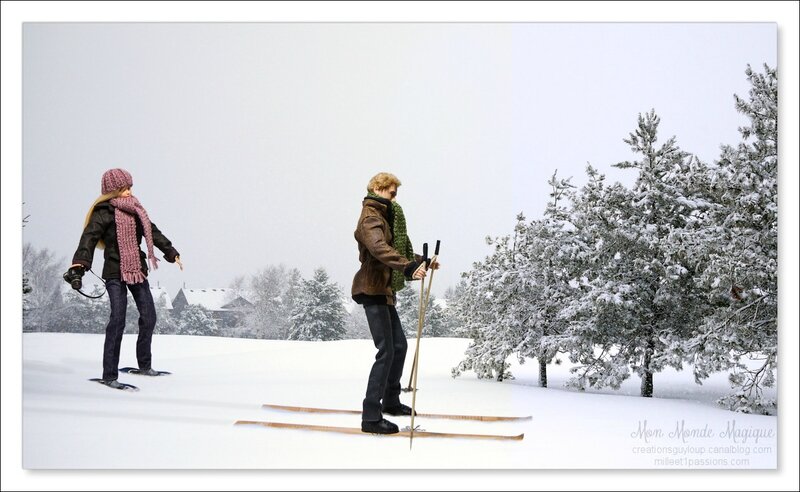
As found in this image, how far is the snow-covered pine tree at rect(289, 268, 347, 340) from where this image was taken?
732 centimetres

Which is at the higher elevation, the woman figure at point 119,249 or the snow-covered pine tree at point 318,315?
the woman figure at point 119,249

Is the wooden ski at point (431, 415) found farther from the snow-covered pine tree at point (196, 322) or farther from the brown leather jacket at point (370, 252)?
the snow-covered pine tree at point (196, 322)

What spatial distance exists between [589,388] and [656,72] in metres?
2.60

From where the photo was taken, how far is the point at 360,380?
6227 millimetres

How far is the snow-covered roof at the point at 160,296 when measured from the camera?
233 inches

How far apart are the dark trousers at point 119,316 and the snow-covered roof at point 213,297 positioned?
1.07m

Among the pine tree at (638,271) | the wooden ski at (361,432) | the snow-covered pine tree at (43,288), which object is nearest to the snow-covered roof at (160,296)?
the snow-covered pine tree at (43,288)

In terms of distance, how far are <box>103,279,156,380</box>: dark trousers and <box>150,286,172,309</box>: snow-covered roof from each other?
0.14 meters

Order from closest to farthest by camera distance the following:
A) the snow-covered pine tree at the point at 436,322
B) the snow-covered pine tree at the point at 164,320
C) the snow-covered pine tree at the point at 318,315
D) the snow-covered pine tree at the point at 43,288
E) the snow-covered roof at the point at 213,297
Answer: the snow-covered pine tree at the point at 43,288 < the snow-covered pine tree at the point at 164,320 < the snow-covered roof at the point at 213,297 < the snow-covered pine tree at the point at 318,315 < the snow-covered pine tree at the point at 436,322

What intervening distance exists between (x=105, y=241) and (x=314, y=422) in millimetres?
1745

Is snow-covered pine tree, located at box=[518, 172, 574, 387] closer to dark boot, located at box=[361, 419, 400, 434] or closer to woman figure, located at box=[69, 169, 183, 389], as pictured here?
dark boot, located at box=[361, 419, 400, 434]

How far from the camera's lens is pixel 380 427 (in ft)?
15.2

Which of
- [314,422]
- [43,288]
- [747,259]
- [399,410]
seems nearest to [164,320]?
[43,288]

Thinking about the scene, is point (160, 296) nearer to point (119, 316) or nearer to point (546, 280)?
point (119, 316)
